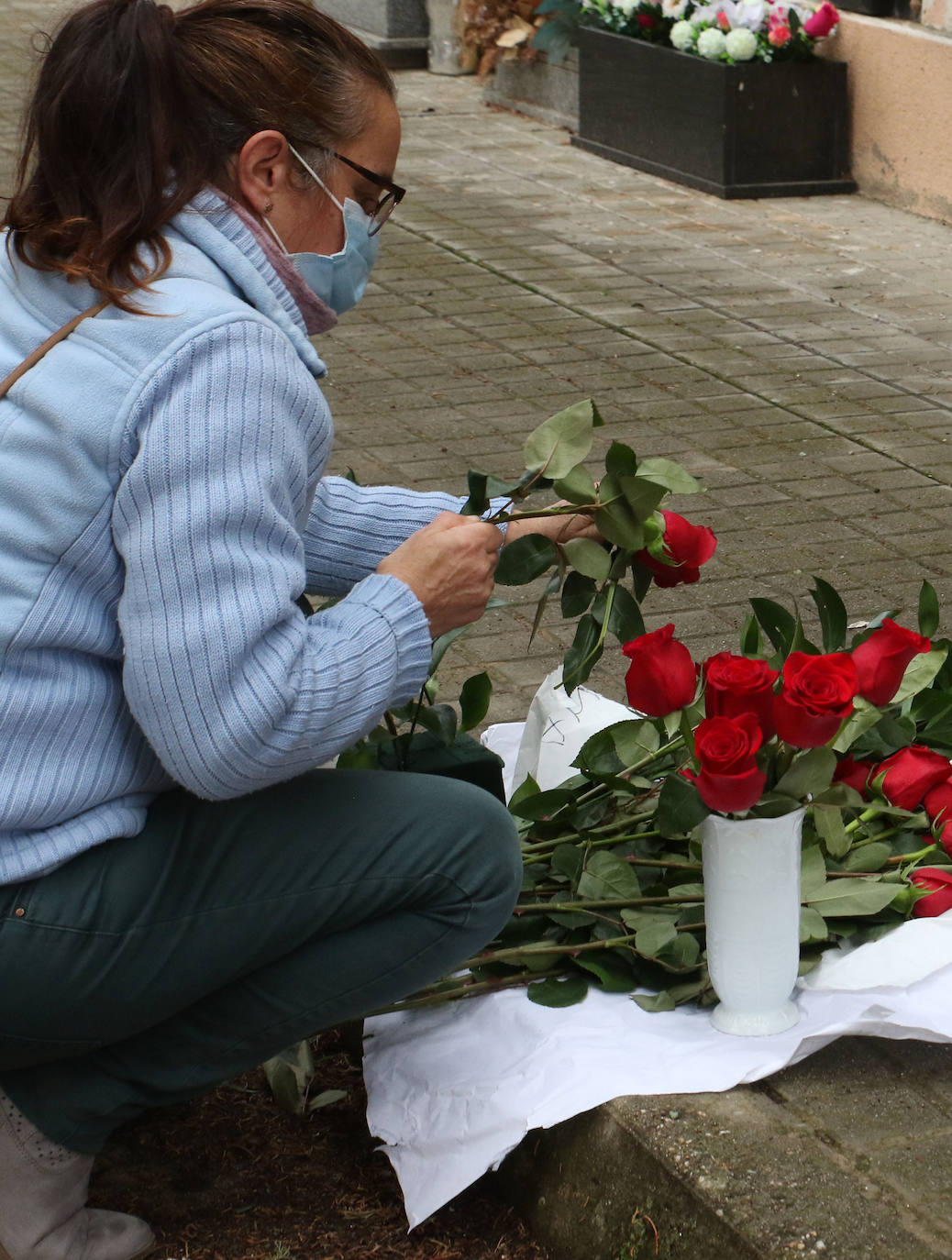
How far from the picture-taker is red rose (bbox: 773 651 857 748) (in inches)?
76.9

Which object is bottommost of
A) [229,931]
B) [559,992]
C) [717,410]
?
[717,410]

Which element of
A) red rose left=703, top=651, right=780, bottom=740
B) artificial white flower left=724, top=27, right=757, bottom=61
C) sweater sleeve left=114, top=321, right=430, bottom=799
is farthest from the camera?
artificial white flower left=724, top=27, right=757, bottom=61

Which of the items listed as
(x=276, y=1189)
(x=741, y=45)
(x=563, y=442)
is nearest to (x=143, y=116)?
(x=563, y=442)

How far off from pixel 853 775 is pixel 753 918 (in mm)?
414

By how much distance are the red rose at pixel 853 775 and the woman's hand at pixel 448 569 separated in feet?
2.07

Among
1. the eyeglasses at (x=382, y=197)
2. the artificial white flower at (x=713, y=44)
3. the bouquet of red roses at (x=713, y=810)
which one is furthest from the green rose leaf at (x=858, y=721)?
the artificial white flower at (x=713, y=44)

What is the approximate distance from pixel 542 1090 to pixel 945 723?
0.85 metres

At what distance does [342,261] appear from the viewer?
2135mm

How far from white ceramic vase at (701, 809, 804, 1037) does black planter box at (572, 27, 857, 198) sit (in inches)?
261

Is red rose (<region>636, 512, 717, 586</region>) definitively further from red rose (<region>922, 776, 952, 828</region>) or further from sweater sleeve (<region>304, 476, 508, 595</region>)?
red rose (<region>922, 776, 952, 828</region>)

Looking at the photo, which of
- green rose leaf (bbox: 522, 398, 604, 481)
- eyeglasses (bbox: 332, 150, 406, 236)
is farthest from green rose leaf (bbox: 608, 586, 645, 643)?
eyeglasses (bbox: 332, 150, 406, 236)

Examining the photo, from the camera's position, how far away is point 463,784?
2152mm

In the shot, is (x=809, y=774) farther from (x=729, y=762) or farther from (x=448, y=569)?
(x=448, y=569)

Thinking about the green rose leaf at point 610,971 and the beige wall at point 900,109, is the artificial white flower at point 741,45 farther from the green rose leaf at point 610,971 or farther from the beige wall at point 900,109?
the green rose leaf at point 610,971
